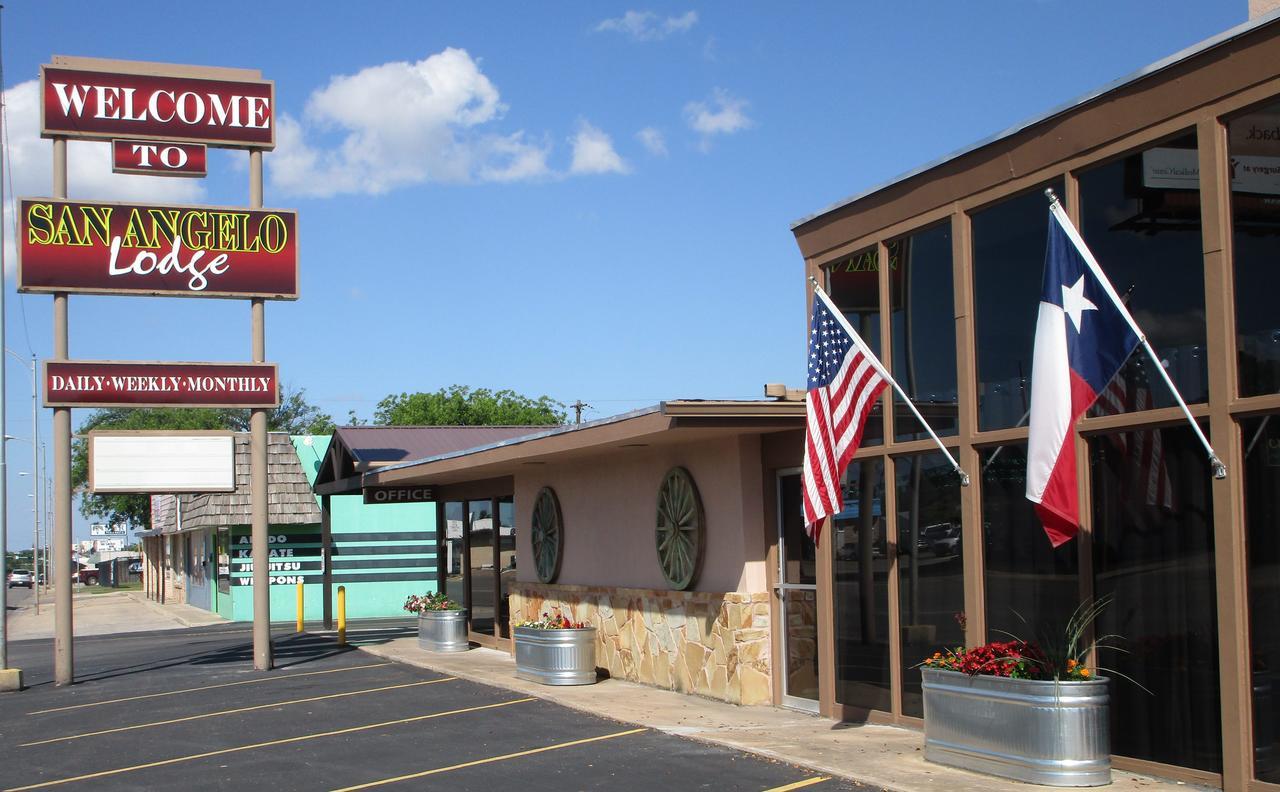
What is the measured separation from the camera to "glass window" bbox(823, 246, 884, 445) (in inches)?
492

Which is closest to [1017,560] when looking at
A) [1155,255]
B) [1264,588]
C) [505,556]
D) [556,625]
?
[1264,588]

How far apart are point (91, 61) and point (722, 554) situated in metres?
12.2

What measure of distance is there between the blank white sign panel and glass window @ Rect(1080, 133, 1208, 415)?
50.7 feet

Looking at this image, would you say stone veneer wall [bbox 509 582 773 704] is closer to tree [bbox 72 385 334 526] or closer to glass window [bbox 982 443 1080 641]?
glass window [bbox 982 443 1080 641]

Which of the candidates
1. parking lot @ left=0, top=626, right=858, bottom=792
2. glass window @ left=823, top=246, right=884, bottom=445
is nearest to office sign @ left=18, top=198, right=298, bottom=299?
parking lot @ left=0, top=626, right=858, bottom=792

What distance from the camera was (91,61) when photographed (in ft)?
63.1

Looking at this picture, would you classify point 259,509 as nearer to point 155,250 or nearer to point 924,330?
point 155,250

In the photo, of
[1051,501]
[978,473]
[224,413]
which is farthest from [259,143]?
[224,413]

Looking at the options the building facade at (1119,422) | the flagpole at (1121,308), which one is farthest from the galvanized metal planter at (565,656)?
the flagpole at (1121,308)

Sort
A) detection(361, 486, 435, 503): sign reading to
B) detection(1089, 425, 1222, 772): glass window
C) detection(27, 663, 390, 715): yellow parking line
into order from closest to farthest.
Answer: detection(1089, 425, 1222, 772): glass window → detection(27, 663, 390, 715): yellow parking line → detection(361, 486, 435, 503): sign reading to

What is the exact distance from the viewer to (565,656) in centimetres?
1659

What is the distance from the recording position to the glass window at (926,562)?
11.3 metres

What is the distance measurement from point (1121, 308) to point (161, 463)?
1626 cm

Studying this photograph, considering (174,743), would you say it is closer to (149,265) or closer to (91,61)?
(149,265)
